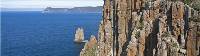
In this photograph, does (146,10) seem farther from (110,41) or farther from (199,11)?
(110,41)

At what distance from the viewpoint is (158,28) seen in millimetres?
44812

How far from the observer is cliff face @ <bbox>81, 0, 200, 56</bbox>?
37938mm

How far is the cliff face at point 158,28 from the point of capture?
3794cm

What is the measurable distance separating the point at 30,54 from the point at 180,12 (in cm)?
10791

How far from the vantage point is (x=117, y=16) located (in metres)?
65.4

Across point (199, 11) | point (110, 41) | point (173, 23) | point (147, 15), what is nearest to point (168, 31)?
point (173, 23)

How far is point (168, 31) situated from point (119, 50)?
20496 mm

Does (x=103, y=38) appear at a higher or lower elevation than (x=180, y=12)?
lower

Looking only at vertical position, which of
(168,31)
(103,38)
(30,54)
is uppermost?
(168,31)

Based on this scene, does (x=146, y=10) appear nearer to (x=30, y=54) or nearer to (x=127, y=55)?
(x=127, y=55)

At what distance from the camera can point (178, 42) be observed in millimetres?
40625

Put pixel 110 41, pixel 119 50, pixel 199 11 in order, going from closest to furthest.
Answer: pixel 199 11 < pixel 119 50 < pixel 110 41

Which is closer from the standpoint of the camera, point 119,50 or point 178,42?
point 178,42

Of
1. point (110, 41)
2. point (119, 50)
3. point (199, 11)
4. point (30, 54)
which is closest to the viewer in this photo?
point (199, 11)
